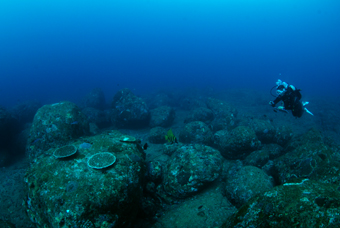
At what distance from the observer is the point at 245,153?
800 cm

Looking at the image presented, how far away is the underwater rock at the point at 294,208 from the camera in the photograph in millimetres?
2111

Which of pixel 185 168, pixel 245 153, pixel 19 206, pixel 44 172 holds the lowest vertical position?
pixel 19 206

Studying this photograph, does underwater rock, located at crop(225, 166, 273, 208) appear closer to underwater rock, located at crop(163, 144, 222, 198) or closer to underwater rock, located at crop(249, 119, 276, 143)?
underwater rock, located at crop(163, 144, 222, 198)

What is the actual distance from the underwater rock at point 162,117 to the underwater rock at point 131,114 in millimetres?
665

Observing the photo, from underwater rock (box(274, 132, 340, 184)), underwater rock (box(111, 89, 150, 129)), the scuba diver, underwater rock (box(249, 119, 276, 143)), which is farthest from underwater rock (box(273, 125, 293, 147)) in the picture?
underwater rock (box(111, 89, 150, 129))

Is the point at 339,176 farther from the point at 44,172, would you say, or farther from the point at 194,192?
the point at 44,172

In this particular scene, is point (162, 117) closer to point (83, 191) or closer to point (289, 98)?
point (289, 98)

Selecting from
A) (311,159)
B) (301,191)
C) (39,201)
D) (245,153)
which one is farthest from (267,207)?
(245,153)

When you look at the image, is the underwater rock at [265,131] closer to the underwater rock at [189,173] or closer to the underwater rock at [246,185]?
the underwater rock at [246,185]

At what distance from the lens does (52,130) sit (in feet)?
23.3

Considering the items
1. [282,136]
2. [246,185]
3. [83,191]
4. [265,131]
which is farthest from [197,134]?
[83,191]

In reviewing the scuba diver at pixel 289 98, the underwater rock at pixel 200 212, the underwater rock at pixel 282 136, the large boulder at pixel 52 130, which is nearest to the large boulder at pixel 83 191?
the underwater rock at pixel 200 212

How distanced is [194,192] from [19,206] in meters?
6.40

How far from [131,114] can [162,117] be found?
104 inches
